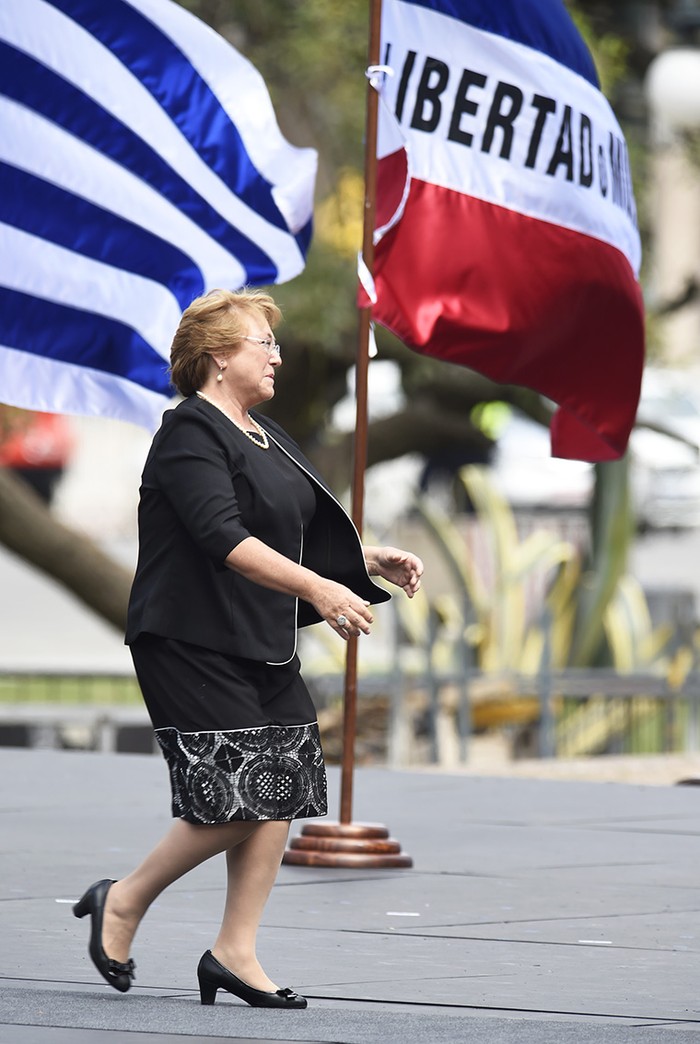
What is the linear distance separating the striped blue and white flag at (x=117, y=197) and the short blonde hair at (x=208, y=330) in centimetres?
365

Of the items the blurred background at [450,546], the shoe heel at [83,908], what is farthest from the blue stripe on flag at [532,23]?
the blurred background at [450,546]

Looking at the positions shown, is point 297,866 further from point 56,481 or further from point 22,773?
point 56,481

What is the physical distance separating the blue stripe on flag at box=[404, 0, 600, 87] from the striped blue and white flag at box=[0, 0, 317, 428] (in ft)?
3.48

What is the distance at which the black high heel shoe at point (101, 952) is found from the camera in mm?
4957

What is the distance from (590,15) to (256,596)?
1760 centimetres

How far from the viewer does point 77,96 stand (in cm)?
905

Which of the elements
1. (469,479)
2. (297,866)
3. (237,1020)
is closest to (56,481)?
(469,479)

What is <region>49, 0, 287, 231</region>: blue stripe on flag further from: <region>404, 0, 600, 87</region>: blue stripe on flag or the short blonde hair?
the short blonde hair

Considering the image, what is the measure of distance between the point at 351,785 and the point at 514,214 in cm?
264

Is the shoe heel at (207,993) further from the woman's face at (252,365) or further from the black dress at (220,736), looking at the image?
the woman's face at (252,365)

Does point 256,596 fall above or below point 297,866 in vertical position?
above

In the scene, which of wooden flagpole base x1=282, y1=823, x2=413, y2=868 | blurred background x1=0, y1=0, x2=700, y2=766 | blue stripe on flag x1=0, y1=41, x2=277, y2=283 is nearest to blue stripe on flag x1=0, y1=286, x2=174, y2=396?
blue stripe on flag x1=0, y1=41, x2=277, y2=283

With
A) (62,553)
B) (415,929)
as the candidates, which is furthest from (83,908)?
(62,553)

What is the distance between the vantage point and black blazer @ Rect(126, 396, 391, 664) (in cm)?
488
